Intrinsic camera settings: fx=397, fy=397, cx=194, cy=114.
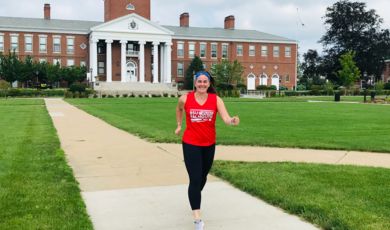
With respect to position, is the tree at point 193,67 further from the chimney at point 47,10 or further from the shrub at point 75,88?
the chimney at point 47,10

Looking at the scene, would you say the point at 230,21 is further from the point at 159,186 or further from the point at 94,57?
the point at 159,186

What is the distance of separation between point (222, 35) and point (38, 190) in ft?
204

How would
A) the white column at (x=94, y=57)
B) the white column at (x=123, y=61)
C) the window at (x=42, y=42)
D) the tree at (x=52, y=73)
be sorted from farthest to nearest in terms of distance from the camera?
the window at (x=42, y=42), the white column at (x=123, y=61), the white column at (x=94, y=57), the tree at (x=52, y=73)

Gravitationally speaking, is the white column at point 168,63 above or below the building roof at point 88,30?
below

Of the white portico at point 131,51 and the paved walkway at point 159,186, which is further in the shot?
the white portico at point 131,51

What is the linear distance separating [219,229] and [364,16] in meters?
76.0

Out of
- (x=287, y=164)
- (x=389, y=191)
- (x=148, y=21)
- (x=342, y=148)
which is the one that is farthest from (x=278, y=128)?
(x=148, y=21)

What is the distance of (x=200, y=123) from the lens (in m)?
4.62

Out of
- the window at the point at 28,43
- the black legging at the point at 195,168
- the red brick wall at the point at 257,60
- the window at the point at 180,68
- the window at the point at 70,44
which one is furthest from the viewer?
the red brick wall at the point at 257,60

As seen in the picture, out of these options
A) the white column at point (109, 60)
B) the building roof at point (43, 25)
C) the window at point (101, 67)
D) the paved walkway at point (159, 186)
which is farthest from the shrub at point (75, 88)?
the paved walkway at point (159, 186)

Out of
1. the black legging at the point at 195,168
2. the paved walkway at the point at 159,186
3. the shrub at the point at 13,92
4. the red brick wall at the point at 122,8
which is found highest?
the red brick wall at the point at 122,8

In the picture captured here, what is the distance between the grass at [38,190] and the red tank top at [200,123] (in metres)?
1.57

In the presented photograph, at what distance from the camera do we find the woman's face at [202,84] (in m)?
4.71

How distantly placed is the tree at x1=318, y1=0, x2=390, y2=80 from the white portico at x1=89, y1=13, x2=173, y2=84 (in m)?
32.3
